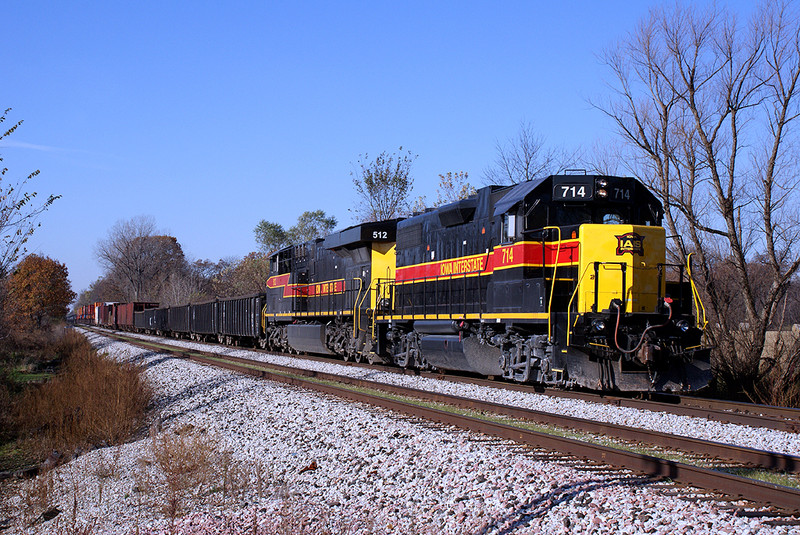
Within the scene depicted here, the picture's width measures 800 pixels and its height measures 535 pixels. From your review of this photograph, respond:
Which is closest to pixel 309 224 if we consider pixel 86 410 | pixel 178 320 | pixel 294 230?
pixel 294 230

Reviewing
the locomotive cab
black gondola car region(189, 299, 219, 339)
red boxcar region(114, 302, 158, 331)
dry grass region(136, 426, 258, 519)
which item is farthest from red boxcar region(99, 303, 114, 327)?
dry grass region(136, 426, 258, 519)

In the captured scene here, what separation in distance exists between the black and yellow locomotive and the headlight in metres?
0.03

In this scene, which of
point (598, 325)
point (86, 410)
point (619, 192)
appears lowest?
point (86, 410)

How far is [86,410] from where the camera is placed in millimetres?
11469

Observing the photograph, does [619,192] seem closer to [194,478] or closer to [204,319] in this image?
[194,478]

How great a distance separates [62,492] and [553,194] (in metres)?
8.35

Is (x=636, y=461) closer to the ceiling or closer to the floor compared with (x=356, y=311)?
closer to the floor

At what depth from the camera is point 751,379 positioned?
13.2 meters

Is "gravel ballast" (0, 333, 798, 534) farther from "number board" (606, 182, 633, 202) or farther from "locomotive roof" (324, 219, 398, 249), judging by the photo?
"locomotive roof" (324, 219, 398, 249)

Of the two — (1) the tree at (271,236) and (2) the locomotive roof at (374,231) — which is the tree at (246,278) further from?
(2) the locomotive roof at (374,231)

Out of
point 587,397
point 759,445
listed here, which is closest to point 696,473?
point 759,445

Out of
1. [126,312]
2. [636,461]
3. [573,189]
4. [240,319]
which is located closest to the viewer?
[636,461]

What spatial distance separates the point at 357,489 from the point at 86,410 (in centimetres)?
735

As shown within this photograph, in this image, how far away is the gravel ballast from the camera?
4914 mm
